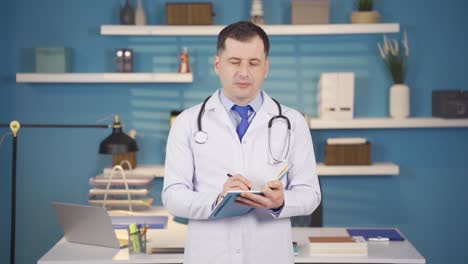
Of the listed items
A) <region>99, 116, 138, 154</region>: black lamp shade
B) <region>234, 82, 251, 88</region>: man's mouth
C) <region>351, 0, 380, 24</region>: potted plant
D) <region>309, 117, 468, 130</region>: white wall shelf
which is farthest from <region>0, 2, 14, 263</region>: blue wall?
<region>234, 82, 251, 88</region>: man's mouth

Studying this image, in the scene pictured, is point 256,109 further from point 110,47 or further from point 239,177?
point 110,47

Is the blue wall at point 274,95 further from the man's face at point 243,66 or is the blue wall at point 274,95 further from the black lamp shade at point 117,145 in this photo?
the man's face at point 243,66

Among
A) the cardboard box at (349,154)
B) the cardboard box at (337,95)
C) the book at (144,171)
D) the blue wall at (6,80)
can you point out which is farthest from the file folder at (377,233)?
the blue wall at (6,80)

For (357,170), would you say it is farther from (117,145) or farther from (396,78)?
(117,145)

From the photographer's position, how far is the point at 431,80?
4.87 meters

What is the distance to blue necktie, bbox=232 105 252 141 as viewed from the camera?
2.22 metres

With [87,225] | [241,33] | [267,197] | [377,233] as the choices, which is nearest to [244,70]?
[241,33]

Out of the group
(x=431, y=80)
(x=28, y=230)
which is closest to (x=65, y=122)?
(x=28, y=230)

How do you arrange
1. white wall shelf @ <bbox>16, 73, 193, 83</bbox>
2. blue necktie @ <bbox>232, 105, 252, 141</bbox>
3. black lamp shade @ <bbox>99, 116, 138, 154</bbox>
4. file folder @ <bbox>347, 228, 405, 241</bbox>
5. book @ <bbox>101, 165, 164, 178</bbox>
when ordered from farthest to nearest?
white wall shelf @ <bbox>16, 73, 193, 83</bbox>, book @ <bbox>101, 165, 164, 178</bbox>, black lamp shade @ <bbox>99, 116, 138, 154</bbox>, file folder @ <bbox>347, 228, 405, 241</bbox>, blue necktie @ <bbox>232, 105, 252, 141</bbox>

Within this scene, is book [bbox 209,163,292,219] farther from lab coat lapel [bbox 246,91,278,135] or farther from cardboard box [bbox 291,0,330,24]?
cardboard box [bbox 291,0,330,24]

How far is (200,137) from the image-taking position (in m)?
2.17

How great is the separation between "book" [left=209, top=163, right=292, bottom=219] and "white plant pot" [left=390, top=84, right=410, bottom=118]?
2714 mm

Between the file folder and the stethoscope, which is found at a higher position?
the stethoscope

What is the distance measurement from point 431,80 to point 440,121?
12.2 inches
